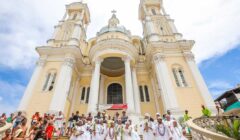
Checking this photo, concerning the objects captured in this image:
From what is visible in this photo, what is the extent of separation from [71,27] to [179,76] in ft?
55.8

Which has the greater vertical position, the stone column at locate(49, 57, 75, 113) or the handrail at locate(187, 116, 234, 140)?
the stone column at locate(49, 57, 75, 113)

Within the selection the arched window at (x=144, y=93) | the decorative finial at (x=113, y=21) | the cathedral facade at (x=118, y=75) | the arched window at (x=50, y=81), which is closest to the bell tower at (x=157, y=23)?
the cathedral facade at (x=118, y=75)

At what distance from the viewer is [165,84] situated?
15805mm

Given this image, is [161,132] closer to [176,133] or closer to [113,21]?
[176,133]

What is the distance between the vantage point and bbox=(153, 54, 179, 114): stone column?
14469 mm

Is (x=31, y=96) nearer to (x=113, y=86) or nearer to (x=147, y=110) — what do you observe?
(x=113, y=86)

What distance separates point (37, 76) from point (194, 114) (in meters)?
16.0

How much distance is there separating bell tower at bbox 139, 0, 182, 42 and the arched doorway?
763 cm

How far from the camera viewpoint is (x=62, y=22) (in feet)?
80.9

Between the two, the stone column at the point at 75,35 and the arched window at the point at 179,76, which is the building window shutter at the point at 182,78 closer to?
the arched window at the point at 179,76

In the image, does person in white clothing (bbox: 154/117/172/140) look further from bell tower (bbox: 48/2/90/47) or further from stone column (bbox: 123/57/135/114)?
bell tower (bbox: 48/2/90/47)

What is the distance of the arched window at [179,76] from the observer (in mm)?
16591

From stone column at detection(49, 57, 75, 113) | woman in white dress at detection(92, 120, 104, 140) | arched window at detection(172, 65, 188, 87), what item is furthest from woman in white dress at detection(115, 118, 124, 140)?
arched window at detection(172, 65, 188, 87)

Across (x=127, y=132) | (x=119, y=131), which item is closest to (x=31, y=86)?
(x=119, y=131)
